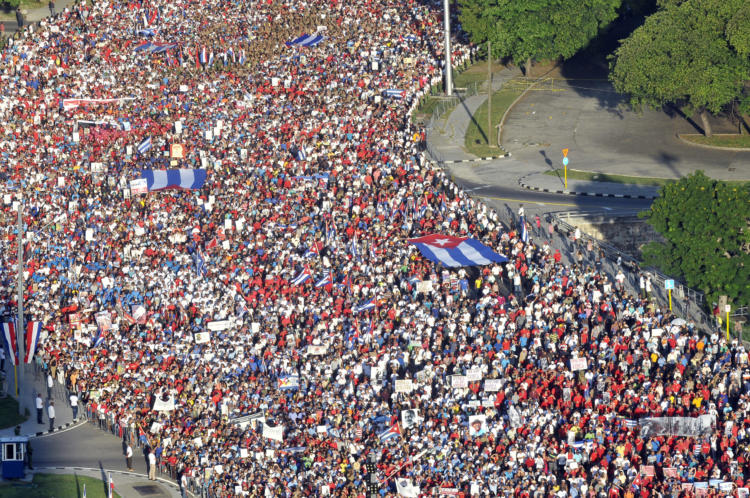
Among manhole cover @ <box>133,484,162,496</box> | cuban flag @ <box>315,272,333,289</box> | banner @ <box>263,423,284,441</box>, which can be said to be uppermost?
cuban flag @ <box>315,272,333,289</box>

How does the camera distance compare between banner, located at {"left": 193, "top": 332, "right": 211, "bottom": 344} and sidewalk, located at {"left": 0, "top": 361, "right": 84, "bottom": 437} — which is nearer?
sidewalk, located at {"left": 0, "top": 361, "right": 84, "bottom": 437}

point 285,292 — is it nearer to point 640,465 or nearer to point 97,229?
point 97,229

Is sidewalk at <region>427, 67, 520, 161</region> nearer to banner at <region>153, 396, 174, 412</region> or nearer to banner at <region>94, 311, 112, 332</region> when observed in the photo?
banner at <region>94, 311, 112, 332</region>

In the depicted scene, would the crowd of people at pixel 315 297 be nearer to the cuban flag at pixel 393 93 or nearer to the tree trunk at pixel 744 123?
the cuban flag at pixel 393 93

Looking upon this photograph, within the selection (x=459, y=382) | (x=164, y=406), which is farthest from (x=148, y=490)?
(x=459, y=382)

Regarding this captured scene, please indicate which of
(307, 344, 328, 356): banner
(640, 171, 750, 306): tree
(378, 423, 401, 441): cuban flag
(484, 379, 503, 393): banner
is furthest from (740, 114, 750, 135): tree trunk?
(378, 423, 401, 441): cuban flag

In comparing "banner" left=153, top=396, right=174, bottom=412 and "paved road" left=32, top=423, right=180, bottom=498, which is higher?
"banner" left=153, top=396, right=174, bottom=412

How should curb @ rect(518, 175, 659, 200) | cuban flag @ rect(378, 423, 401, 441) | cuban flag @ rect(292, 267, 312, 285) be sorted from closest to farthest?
cuban flag @ rect(378, 423, 401, 441) < cuban flag @ rect(292, 267, 312, 285) < curb @ rect(518, 175, 659, 200)

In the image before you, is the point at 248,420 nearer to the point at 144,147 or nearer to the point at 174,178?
the point at 174,178
